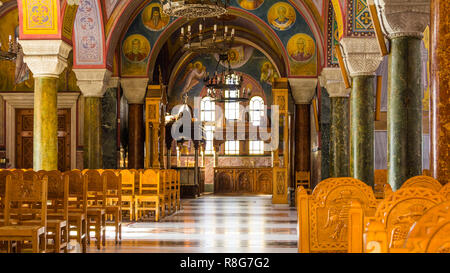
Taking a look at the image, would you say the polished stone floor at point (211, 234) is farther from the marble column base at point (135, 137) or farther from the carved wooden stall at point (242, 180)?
the carved wooden stall at point (242, 180)

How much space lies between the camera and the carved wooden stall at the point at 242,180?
2658cm

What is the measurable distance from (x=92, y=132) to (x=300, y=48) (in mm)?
6691

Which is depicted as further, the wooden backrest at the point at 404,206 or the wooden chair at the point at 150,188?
the wooden chair at the point at 150,188

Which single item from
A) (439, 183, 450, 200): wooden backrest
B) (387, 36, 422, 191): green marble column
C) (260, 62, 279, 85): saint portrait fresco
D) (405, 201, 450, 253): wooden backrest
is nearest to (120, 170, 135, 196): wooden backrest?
(387, 36, 422, 191): green marble column

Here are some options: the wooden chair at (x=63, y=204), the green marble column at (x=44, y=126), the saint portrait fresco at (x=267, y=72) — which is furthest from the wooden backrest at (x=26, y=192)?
the saint portrait fresco at (x=267, y=72)

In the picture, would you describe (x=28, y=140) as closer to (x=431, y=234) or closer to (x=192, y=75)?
(x=192, y=75)

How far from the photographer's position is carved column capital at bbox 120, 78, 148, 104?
18.2 m

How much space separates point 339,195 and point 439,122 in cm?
129

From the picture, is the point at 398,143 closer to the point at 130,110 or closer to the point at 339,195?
the point at 339,195

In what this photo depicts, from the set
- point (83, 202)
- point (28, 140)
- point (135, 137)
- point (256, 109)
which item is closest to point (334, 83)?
point (135, 137)

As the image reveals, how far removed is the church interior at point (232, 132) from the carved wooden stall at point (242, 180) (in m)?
0.05
